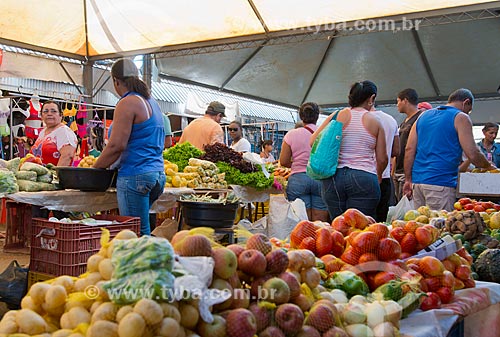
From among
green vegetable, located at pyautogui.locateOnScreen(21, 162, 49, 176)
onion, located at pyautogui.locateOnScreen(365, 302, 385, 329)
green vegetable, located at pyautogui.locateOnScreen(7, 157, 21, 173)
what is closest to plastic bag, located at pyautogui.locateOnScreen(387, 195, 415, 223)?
onion, located at pyautogui.locateOnScreen(365, 302, 385, 329)

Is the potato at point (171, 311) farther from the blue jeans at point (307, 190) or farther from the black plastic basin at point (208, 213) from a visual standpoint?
the blue jeans at point (307, 190)

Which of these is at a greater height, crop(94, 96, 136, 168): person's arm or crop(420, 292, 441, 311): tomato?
crop(94, 96, 136, 168): person's arm

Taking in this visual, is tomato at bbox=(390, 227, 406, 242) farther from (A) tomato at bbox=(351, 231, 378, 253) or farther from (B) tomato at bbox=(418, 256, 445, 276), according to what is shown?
(A) tomato at bbox=(351, 231, 378, 253)

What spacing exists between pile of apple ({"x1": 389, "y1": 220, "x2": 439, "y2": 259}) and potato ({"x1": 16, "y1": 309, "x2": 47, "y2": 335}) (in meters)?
1.49

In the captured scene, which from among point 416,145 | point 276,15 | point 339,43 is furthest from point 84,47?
point 416,145

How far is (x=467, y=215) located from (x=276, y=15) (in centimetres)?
491

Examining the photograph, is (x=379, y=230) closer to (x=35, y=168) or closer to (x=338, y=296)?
(x=338, y=296)

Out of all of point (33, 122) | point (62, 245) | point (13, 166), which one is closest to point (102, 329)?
point (62, 245)

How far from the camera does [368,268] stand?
1.93m

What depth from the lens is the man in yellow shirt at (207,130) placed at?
5.83 meters

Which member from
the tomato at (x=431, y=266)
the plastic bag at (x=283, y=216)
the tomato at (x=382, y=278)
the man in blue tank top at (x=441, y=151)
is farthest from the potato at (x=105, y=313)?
the man in blue tank top at (x=441, y=151)

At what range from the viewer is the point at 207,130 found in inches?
237

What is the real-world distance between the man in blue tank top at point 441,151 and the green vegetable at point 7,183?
310 centimetres

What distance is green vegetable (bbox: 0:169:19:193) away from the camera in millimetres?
3402
